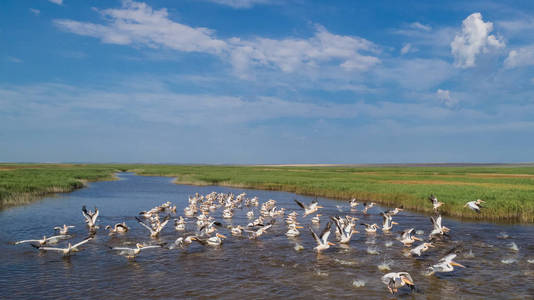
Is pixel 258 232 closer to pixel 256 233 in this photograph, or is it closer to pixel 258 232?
pixel 258 232

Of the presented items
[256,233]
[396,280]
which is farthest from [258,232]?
[396,280]

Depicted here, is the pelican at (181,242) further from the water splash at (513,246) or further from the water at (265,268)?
the water splash at (513,246)

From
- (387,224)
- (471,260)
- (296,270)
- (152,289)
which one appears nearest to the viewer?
(152,289)

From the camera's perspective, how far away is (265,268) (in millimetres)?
14875

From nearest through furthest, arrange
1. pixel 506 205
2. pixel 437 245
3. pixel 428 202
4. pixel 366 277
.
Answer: pixel 366 277 → pixel 437 245 → pixel 506 205 → pixel 428 202

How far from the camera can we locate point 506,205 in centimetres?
2611

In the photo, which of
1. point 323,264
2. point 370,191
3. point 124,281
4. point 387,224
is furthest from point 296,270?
point 370,191

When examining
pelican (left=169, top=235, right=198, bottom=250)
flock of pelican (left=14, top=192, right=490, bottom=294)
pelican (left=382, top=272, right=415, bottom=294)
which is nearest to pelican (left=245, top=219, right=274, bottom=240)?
flock of pelican (left=14, top=192, right=490, bottom=294)

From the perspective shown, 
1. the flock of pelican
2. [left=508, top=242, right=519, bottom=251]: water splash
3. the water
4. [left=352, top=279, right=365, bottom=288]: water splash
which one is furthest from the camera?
[left=508, top=242, right=519, bottom=251]: water splash

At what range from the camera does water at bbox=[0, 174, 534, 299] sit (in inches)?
483

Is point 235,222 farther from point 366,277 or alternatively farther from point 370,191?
point 370,191

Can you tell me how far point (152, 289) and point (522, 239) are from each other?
18.5 meters

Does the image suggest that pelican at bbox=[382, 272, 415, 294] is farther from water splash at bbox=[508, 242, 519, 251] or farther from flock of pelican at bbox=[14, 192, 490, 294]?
water splash at bbox=[508, 242, 519, 251]

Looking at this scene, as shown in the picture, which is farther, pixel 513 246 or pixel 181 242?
pixel 181 242
